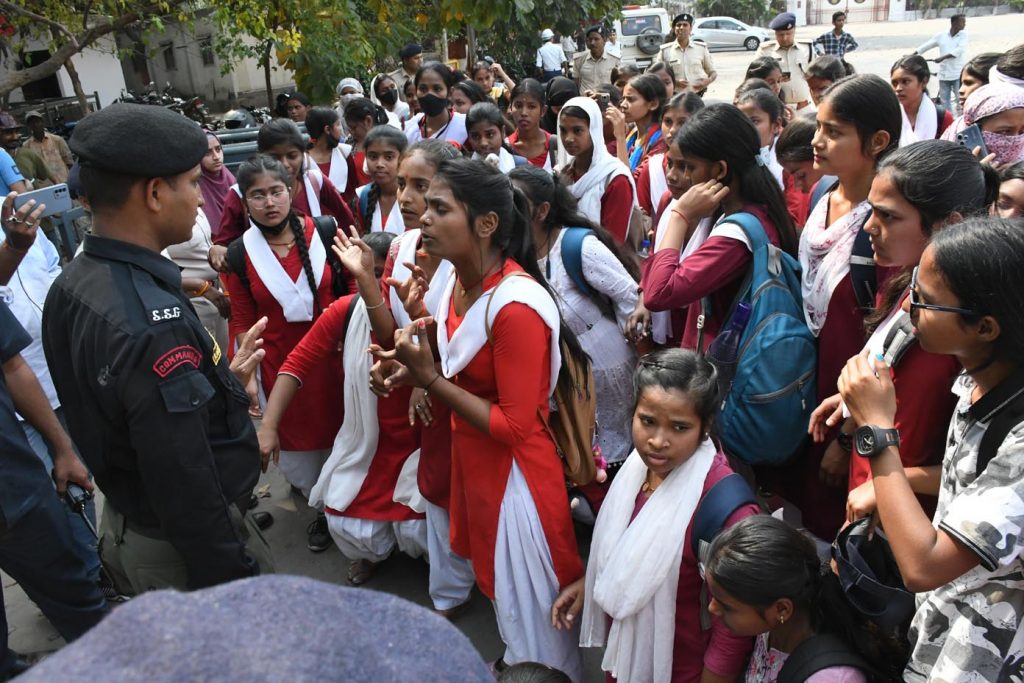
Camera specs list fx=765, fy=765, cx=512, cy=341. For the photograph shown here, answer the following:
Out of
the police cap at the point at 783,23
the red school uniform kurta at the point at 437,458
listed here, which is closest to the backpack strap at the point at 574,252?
the red school uniform kurta at the point at 437,458

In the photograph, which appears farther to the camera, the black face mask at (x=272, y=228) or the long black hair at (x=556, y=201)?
the black face mask at (x=272, y=228)

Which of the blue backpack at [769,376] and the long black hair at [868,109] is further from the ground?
the long black hair at [868,109]

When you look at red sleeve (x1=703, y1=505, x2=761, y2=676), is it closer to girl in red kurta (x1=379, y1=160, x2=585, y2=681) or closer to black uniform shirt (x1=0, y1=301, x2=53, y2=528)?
girl in red kurta (x1=379, y1=160, x2=585, y2=681)

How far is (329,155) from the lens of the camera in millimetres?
5500

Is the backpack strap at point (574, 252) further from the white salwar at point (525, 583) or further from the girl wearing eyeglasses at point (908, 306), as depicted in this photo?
the girl wearing eyeglasses at point (908, 306)

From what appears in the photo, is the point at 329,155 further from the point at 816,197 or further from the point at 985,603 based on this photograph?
the point at 985,603

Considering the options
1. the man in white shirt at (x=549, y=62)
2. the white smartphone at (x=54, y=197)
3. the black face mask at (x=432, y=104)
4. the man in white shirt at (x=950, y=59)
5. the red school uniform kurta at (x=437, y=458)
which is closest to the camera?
the red school uniform kurta at (x=437, y=458)

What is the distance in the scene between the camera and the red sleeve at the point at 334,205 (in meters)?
4.42

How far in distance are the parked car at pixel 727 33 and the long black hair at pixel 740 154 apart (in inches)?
1184

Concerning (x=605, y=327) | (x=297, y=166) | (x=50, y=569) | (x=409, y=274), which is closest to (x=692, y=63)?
(x=297, y=166)

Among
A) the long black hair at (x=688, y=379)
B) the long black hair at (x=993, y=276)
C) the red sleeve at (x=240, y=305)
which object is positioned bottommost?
the red sleeve at (x=240, y=305)

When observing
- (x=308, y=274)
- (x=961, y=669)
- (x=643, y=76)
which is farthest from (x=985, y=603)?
(x=643, y=76)

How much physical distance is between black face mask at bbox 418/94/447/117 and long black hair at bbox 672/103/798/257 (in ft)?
11.4

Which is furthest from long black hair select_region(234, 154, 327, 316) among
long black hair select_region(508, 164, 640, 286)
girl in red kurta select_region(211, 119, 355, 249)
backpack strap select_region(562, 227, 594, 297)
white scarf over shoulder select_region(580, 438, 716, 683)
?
white scarf over shoulder select_region(580, 438, 716, 683)
